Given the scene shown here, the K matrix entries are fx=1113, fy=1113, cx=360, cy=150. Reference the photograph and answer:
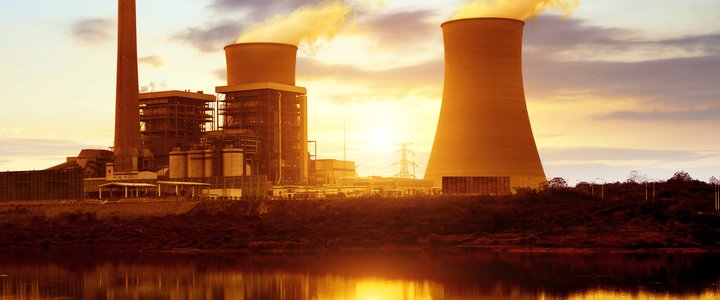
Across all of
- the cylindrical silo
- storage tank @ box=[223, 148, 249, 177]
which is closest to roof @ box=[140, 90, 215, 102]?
the cylindrical silo

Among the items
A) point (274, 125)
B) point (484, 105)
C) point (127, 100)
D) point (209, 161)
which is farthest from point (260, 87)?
point (484, 105)

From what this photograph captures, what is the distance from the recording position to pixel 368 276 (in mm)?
40500

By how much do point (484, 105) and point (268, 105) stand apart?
18125 millimetres

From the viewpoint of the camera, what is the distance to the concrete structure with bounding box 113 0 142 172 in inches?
2719

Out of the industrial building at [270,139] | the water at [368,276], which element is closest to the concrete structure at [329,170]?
the industrial building at [270,139]

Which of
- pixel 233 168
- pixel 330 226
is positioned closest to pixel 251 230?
pixel 330 226

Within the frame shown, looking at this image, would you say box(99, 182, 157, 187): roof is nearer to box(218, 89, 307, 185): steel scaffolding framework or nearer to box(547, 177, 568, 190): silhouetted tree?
box(218, 89, 307, 185): steel scaffolding framework

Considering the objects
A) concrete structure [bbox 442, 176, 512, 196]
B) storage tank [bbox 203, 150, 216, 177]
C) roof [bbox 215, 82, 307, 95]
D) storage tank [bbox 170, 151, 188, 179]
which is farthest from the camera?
storage tank [bbox 170, 151, 188, 179]

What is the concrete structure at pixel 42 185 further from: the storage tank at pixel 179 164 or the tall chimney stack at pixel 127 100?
the storage tank at pixel 179 164

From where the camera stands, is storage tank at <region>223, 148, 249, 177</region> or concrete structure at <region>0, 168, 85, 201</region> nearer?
concrete structure at <region>0, 168, 85, 201</region>

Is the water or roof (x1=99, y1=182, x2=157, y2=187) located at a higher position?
roof (x1=99, y1=182, x2=157, y2=187)

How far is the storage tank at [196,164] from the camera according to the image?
69188 millimetres

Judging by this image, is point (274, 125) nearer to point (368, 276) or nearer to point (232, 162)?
point (232, 162)

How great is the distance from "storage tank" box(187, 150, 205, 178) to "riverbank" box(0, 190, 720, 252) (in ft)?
27.3
